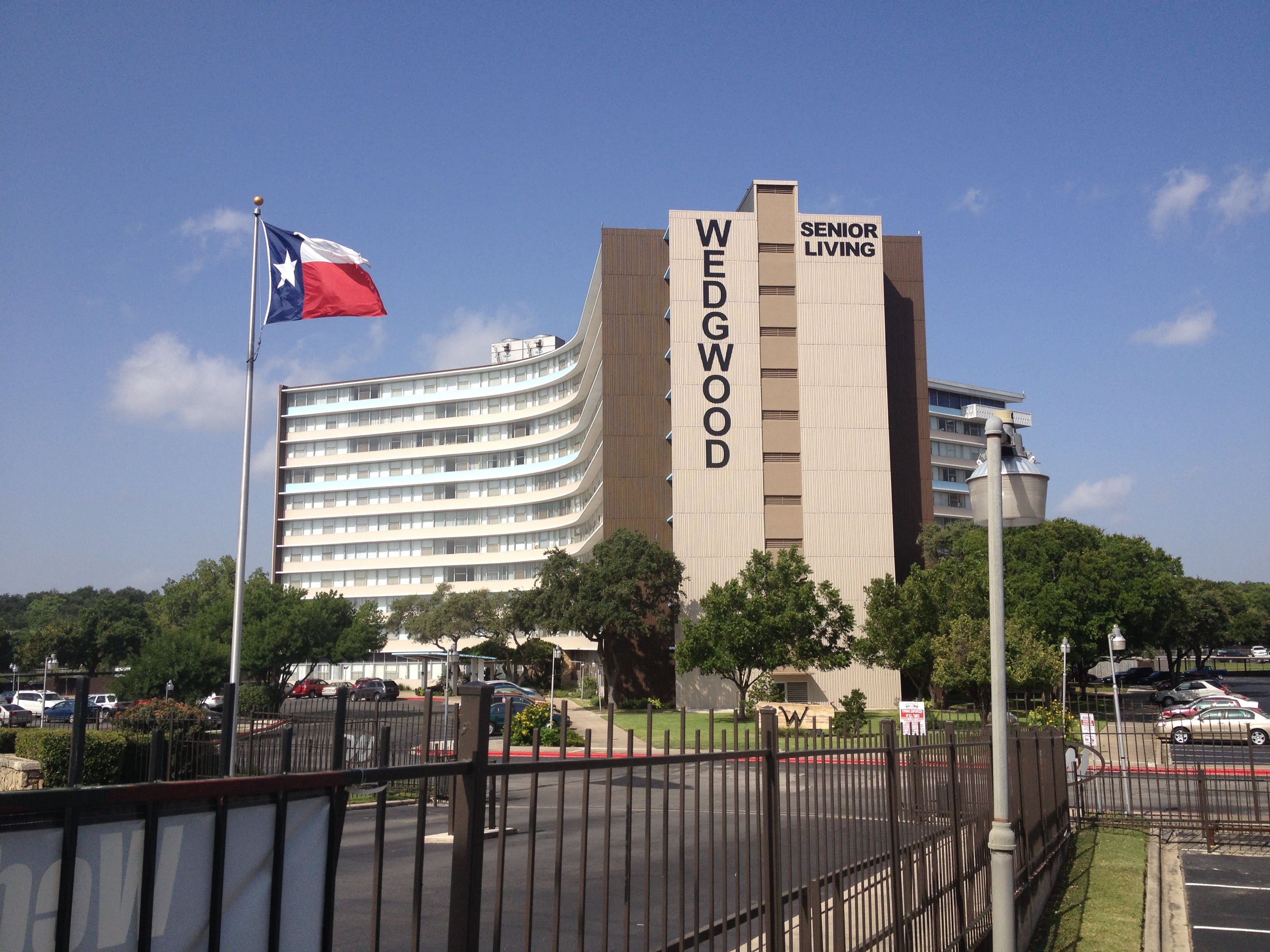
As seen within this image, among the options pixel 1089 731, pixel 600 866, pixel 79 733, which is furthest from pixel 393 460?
pixel 79 733

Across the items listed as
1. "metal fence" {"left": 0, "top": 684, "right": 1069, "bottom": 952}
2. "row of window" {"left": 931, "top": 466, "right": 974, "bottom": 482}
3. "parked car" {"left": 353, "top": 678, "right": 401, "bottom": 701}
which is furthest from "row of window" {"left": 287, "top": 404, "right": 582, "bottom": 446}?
"metal fence" {"left": 0, "top": 684, "right": 1069, "bottom": 952}

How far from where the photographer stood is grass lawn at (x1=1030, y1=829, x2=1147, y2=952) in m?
11.0

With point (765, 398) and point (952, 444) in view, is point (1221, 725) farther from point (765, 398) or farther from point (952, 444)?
point (952, 444)

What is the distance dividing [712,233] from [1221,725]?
125 ft

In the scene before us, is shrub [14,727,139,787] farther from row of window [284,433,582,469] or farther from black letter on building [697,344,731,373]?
row of window [284,433,582,469]

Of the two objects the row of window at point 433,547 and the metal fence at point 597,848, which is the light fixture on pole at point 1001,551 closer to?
the metal fence at point 597,848

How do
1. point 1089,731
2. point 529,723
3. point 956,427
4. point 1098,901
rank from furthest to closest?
point 956,427 → point 529,723 → point 1089,731 → point 1098,901

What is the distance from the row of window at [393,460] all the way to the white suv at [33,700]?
35456 mm

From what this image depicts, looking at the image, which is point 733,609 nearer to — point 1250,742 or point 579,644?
point 579,644

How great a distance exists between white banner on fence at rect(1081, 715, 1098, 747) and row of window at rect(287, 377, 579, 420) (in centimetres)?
6358

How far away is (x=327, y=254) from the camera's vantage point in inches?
813

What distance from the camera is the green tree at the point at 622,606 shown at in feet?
186

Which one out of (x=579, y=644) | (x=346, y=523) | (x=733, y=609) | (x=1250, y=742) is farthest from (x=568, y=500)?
(x=1250, y=742)

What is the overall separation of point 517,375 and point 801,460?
1434 inches
